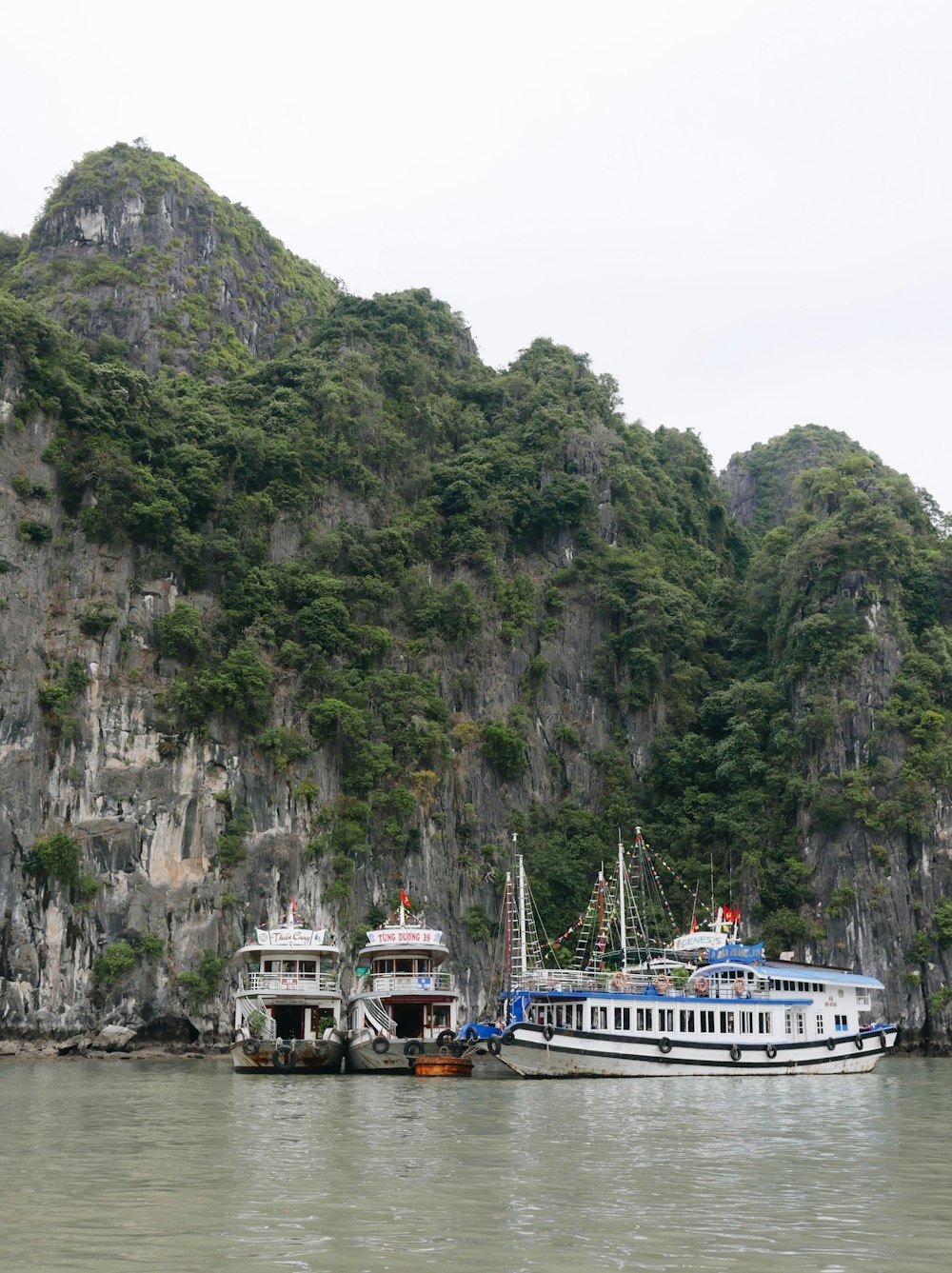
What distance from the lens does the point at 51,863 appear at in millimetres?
47500

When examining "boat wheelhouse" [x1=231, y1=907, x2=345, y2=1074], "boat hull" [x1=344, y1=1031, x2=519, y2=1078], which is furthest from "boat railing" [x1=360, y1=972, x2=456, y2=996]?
"boat hull" [x1=344, y1=1031, x2=519, y2=1078]

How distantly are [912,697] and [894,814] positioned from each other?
5753 mm

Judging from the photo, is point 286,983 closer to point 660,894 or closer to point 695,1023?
point 695,1023

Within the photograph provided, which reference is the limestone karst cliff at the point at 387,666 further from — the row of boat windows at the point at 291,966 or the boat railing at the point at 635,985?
the boat railing at the point at 635,985

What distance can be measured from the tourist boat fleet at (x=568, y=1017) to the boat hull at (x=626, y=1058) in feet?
0.11

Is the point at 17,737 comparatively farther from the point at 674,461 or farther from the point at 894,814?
the point at 674,461

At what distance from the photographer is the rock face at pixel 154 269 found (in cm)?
7200

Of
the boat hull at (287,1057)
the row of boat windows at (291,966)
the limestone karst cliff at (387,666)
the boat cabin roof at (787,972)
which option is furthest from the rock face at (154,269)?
the boat cabin roof at (787,972)

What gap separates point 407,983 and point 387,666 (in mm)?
21544

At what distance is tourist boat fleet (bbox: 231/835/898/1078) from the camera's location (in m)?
35.1

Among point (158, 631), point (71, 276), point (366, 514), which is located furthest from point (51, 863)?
point (71, 276)

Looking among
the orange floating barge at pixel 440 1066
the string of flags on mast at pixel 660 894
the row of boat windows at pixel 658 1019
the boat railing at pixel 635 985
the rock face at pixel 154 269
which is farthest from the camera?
the rock face at pixel 154 269

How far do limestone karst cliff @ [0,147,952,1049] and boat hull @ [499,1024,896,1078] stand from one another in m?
16.5

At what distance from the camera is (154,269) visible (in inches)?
2904
